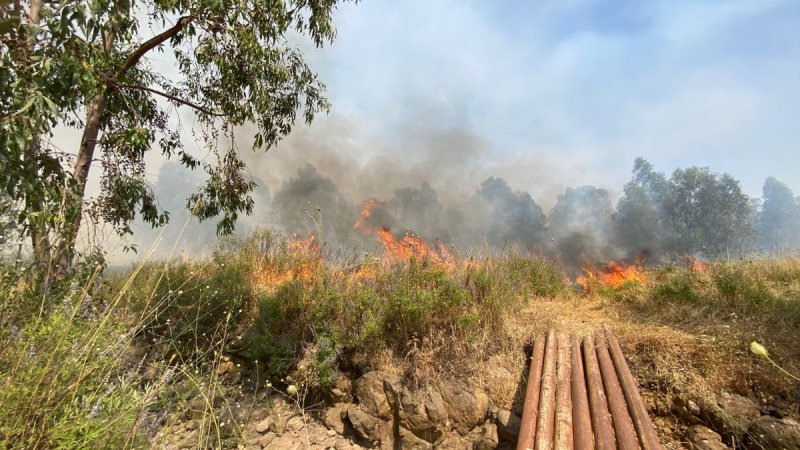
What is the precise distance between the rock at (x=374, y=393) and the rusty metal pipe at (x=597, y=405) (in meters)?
2.16

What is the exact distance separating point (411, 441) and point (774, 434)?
3.38m

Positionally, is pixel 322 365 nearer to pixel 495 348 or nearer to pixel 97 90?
pixel 495 348

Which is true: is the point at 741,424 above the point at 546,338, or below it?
below

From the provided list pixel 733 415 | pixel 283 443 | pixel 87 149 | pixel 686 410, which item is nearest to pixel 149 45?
pixel 87 149

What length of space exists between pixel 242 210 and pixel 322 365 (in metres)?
2.51

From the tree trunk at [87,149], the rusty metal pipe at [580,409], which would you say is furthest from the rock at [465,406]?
the tree trunk at [87,149]

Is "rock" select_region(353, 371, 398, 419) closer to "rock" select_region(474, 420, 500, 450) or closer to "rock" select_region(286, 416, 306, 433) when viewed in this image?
"rock" select_region(286, 416, 306, 433)

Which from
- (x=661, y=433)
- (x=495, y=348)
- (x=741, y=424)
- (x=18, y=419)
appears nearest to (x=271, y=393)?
(x=495, y=348)

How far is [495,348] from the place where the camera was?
15.7 ft

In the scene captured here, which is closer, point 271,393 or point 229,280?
point 271,393

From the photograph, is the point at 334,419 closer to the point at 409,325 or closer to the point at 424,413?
the point at 424,413

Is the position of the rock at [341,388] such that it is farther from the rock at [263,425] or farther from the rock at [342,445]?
the rock at [263,425]

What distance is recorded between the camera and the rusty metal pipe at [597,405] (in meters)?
2.88

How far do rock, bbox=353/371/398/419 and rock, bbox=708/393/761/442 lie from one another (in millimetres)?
3302
